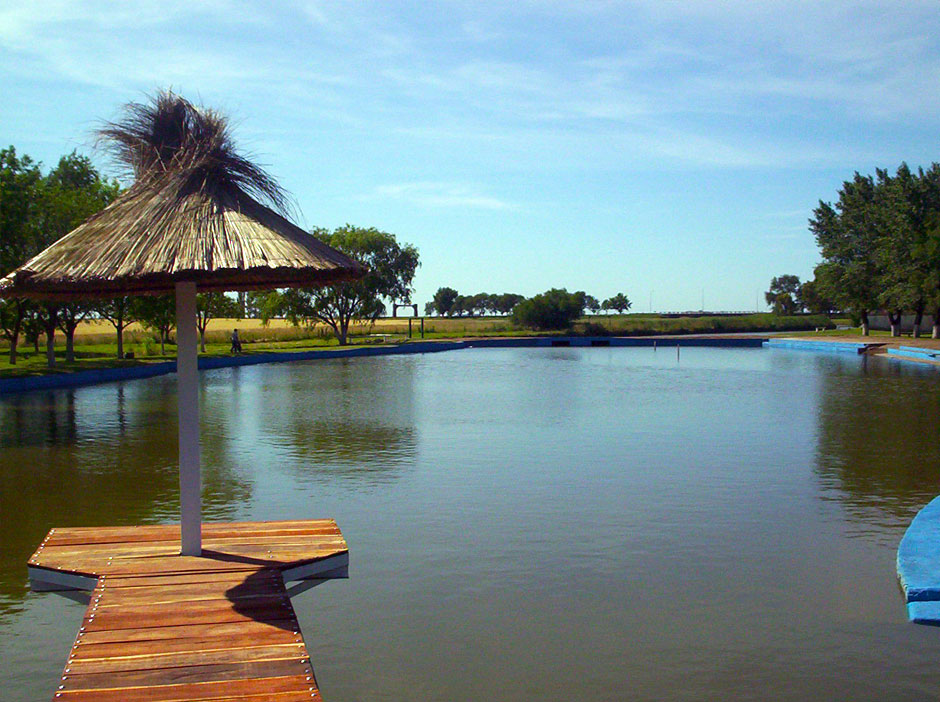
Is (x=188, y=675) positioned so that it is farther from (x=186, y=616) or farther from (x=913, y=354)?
(x=913, y=354)

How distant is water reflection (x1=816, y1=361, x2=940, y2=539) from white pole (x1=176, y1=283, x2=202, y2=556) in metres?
6.47

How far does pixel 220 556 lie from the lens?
20.5 ft

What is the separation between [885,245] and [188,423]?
4993 cm

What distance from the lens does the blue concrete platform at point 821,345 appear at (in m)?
43.3

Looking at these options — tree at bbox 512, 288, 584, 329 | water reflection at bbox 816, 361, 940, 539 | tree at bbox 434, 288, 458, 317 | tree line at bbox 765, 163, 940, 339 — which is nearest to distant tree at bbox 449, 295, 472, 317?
tree at bbox 434, 288, 458, 317

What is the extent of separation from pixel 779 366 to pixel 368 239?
104 ft

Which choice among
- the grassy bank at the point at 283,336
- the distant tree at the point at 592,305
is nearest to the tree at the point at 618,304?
the distant tree at the point at 592,305

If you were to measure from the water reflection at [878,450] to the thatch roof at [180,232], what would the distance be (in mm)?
6402

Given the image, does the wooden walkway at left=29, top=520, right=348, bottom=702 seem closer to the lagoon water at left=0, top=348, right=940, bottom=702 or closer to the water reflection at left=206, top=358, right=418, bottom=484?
the lagoon water at left=0, top=348, right=940, bottom=702

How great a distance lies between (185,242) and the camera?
5934 millimetres

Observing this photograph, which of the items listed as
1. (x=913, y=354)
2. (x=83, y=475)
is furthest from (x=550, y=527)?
(x=913, y=354)

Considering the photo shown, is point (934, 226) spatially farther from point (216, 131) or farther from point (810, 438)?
point (216, 131)

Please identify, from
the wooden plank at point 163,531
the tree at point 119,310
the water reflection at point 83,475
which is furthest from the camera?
the tree at point 119,310

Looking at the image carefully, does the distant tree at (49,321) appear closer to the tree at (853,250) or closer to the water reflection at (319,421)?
the water reflection at (319,421)
